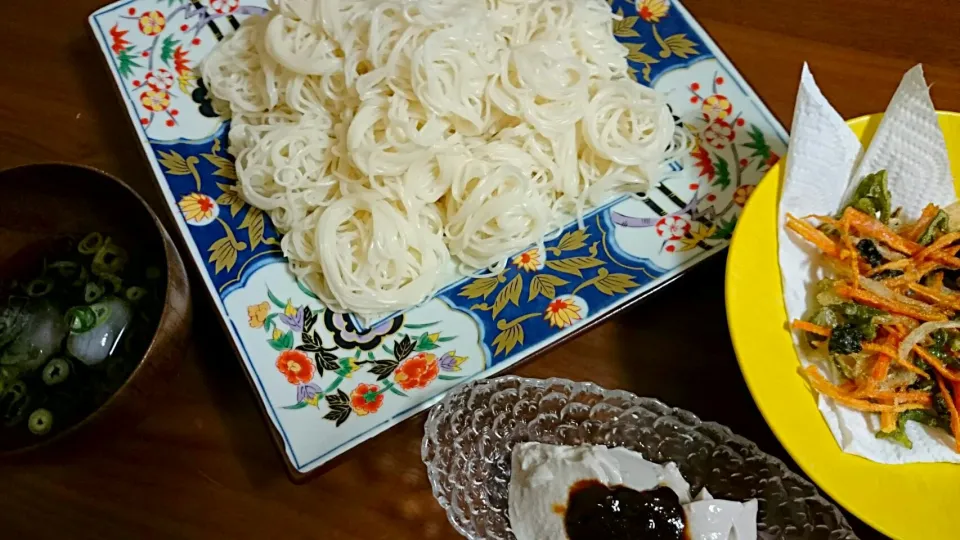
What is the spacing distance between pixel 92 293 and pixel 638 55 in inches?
55.0

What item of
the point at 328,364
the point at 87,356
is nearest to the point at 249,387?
the point at 328,364

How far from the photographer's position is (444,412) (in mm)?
1400

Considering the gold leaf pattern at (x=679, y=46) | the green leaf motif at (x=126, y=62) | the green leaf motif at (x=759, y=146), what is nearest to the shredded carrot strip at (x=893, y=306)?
the green leaf motif at (x=759, y=146)

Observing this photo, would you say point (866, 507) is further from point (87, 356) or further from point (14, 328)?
point (14, 328)

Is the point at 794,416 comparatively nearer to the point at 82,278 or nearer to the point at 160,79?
the point at 82,278

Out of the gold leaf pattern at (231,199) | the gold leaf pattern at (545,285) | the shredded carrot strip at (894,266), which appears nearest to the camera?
the shredded carrot strip at (894,266)

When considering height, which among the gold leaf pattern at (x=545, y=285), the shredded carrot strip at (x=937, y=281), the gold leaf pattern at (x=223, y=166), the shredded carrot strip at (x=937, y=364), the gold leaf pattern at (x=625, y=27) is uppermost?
the gold leaf pattern at (x=625, y=27)

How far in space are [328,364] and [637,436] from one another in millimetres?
637

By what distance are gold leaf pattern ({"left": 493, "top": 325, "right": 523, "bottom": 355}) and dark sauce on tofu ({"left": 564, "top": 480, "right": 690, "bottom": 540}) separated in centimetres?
36

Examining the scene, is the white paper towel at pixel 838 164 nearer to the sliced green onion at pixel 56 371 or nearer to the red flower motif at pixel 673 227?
the red flower motif at pixel 673 227

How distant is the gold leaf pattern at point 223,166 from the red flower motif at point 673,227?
100 cm

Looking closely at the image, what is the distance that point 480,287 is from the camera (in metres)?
1.64

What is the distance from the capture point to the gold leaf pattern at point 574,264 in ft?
5.37

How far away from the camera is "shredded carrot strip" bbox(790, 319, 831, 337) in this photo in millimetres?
1455
